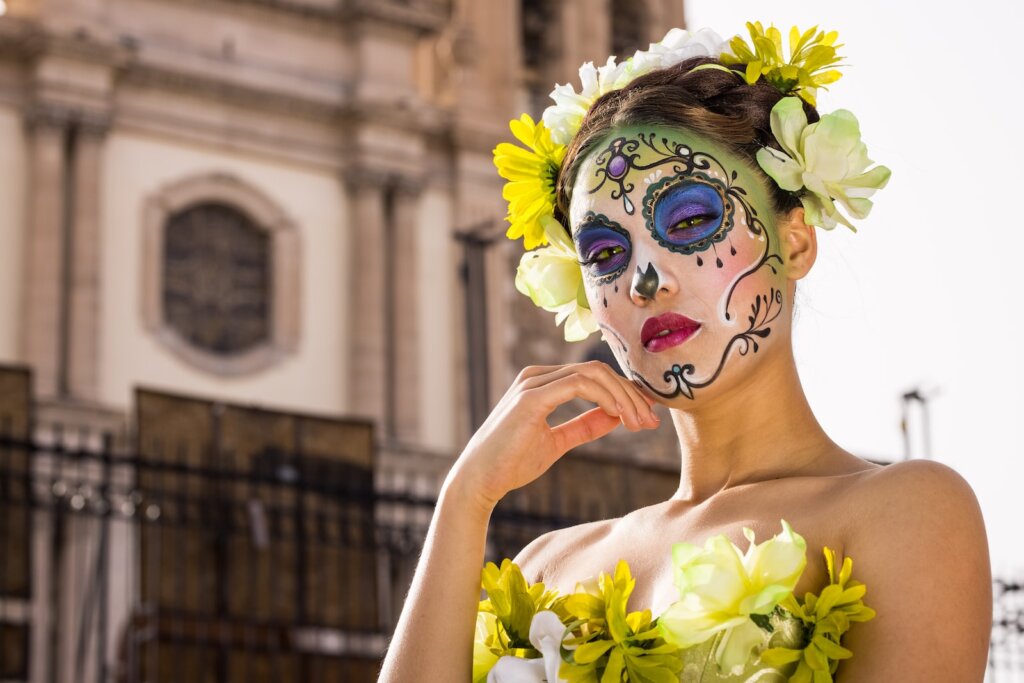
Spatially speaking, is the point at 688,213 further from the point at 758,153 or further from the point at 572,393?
the point at 572,393

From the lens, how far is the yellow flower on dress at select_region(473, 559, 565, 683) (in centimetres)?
250

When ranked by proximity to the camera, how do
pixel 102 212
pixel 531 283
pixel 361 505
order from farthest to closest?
1. pixel 102 212
2. pixel 361 505
3. pixel 531 283

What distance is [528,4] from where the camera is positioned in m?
24.4

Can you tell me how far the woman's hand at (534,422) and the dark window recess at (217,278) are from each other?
17648 mm

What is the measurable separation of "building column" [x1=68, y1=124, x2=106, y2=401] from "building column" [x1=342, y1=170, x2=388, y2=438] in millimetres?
3263

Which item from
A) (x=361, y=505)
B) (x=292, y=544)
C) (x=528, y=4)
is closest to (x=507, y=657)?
(x=361, y=505)

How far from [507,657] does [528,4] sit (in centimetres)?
2262

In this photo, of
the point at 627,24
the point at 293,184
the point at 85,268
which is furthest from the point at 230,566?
the point at 627,24

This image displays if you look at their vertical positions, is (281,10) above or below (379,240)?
above

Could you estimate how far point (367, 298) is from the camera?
21.0 metres

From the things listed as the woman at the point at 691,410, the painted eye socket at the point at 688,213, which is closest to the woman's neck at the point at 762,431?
the woman at the point at 691,410

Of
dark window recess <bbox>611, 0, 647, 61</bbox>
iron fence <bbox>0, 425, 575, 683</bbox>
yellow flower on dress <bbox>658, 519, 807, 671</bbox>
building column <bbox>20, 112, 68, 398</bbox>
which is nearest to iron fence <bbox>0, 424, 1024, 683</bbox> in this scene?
iron fence <bbox>0, 425, 575, 683</bbox>

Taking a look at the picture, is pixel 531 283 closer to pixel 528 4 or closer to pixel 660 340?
pixel 660 340

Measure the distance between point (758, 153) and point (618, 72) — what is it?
34 centimetres
